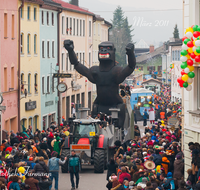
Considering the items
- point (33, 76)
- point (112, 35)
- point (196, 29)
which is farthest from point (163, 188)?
point (112, 35)

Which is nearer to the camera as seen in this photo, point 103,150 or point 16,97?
point 103,150

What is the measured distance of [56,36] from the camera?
49438mm

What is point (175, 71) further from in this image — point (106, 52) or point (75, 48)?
point (106, 52)

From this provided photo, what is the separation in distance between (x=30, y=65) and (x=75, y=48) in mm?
15129

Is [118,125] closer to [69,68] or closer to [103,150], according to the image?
[103,150]

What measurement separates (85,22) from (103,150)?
38863mm

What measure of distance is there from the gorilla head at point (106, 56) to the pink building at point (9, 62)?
23.5 feet

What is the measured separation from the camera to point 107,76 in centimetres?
2959

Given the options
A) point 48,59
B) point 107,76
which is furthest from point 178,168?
point 48,59

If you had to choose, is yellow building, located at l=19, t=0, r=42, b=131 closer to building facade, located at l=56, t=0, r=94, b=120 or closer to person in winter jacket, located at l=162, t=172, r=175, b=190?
building facade, located at l=56, t=0, r=94, b=120

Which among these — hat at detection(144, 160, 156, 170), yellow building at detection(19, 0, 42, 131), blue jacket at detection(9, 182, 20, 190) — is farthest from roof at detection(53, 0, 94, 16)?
blue jacket at detection(9, 182, 20, 190)

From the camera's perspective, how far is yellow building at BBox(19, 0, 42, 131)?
39156 mm

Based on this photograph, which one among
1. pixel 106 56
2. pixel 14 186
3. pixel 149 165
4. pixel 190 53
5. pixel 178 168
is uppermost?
pixel 106 56

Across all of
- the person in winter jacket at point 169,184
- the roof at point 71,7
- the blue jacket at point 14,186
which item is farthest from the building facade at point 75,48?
the blue jacket at point 14,186
